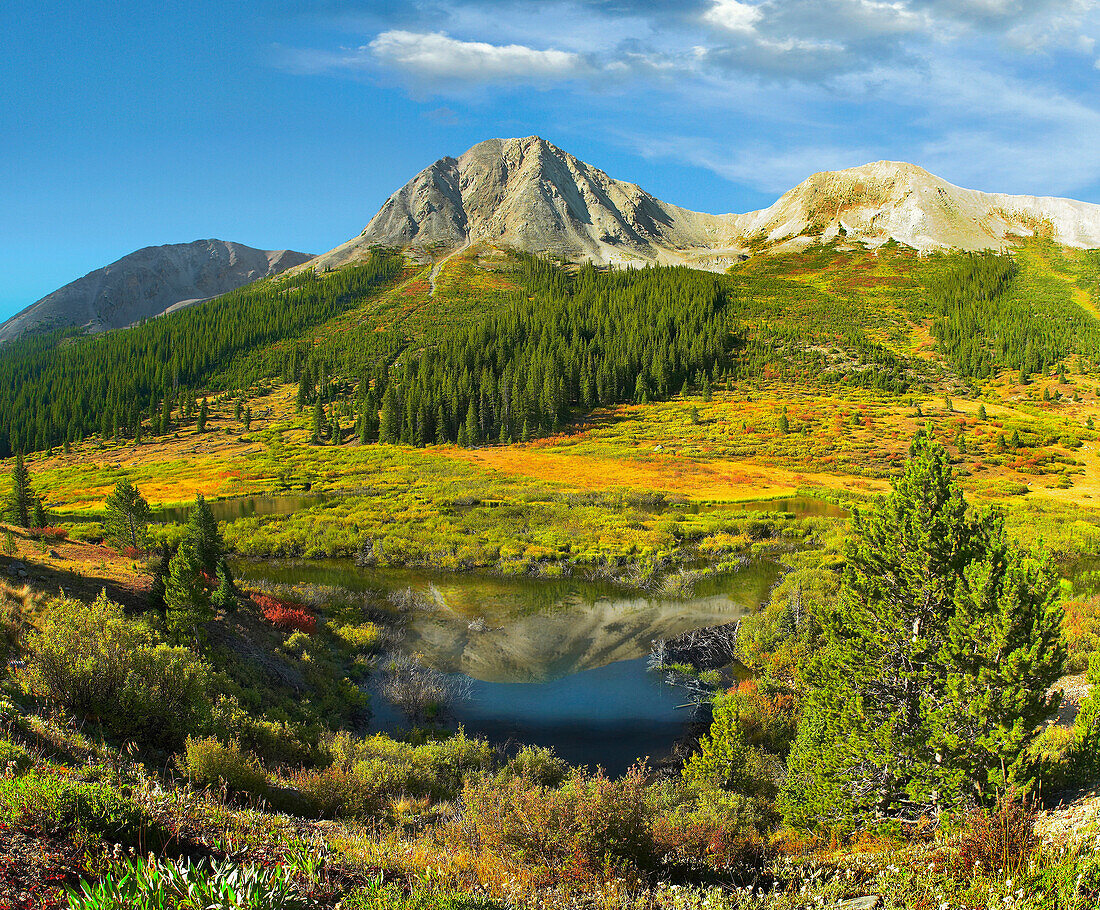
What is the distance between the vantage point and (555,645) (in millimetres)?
28000

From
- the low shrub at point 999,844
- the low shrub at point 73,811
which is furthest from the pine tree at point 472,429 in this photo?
the low shrub at point 999,844

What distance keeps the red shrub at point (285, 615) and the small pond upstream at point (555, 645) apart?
457 cm

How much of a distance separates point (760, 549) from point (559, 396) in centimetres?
7136

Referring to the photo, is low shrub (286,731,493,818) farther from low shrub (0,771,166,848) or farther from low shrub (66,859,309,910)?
low shrub (66,859,309,910)

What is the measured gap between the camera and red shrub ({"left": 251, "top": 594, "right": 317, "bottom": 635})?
82.8 ft

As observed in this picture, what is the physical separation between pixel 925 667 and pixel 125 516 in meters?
39.4

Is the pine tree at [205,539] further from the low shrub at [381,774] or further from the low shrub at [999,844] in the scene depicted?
the low shrub at [999,844]

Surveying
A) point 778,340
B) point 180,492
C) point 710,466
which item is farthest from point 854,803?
point 778,340

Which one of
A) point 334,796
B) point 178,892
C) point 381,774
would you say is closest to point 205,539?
point 381,774

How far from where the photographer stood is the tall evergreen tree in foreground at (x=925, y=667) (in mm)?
10945

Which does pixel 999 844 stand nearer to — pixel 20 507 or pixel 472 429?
pixel 20 507

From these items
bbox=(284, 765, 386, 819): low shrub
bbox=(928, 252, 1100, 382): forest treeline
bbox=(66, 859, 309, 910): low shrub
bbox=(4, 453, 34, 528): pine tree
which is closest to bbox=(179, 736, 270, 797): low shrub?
bbox=(284, 765, 386, 819): low shrub

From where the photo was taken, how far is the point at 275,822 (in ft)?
27.7

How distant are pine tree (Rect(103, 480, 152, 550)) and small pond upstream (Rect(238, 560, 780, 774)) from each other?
6.81 m
